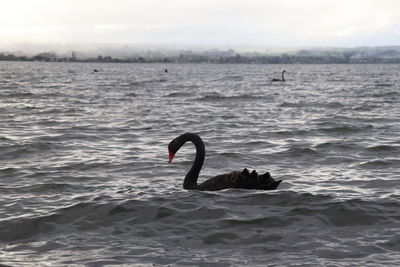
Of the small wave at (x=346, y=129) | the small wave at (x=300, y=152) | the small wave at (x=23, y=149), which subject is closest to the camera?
the small wave at (x=23, y=149)

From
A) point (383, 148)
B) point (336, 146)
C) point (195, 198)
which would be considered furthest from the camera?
point (336, 146)

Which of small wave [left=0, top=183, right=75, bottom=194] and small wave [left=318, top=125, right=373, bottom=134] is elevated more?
small wave [left=318, top=125, right=373, bottom=134]

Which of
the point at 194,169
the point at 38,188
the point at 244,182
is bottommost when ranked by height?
the point at 38,188

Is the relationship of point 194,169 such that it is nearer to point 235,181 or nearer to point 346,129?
point 235,181

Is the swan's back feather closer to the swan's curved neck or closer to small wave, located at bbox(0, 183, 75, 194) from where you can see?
the swan's curved neck

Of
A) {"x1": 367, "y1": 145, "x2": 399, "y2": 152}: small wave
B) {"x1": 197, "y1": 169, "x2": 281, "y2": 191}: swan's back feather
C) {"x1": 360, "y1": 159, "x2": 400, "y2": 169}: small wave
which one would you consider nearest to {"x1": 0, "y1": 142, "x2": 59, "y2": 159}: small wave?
{"x1": 197, "y1": 169, "x2": 281, "y2": 191}: swan's back feather

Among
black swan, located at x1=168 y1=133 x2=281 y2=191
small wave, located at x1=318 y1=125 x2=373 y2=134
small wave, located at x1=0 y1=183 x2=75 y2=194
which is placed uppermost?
black swan, located at x1=168 y1=133 x2=281 y2=191

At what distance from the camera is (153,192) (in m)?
10.0

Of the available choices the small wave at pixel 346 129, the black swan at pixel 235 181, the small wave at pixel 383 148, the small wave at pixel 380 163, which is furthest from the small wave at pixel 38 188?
the small wave at pixel 346 129

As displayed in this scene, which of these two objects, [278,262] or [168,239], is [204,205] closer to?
[168,239]

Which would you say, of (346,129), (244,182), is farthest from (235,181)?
(346,129)

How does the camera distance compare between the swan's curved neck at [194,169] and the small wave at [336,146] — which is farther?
the small wave at [336,146]

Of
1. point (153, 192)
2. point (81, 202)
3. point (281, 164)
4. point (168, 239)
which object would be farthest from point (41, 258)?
point (281, 164)

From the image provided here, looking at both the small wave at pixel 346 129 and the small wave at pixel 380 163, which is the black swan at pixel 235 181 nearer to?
the small wave at pixel 380 163
